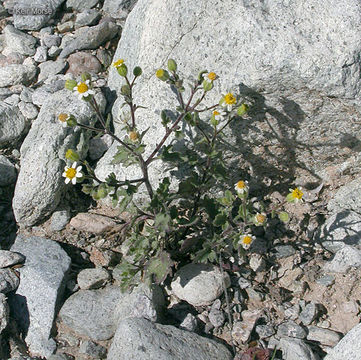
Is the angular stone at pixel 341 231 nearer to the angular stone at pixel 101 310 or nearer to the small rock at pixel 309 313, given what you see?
the small rock at pixel 309 313

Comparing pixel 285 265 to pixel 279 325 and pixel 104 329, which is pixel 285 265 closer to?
pixel 279 325

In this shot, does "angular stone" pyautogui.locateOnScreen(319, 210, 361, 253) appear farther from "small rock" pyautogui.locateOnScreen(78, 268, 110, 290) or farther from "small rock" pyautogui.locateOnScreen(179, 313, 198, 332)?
"small rock" pyautogui.locateOnScreen(78, 268, 110, 290)

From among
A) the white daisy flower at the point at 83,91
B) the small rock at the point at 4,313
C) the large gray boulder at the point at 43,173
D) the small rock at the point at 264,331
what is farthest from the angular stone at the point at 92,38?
the small rock at the point at 264,331

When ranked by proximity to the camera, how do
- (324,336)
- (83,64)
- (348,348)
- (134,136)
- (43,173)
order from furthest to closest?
(83,64) < (43,173) < (324,336) < (134,136) < (348,348)

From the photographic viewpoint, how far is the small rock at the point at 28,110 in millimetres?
5004

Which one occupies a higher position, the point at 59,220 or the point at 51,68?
the point at 51,68

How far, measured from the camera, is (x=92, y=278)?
13.3ft

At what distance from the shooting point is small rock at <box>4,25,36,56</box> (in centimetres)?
564

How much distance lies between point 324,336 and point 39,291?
2027 mm

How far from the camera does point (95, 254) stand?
433cm

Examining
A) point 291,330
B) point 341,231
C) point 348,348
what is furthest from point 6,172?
point 348,348

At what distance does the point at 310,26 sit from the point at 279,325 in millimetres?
2108

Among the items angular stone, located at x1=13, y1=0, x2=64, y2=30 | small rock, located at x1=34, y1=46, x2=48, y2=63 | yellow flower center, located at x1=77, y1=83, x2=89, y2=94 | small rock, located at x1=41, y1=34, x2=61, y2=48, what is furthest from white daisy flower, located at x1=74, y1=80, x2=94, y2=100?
angular stone, located at x1=13, y1=0, x2=64, y2=30

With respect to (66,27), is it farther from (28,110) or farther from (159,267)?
(159,267)
